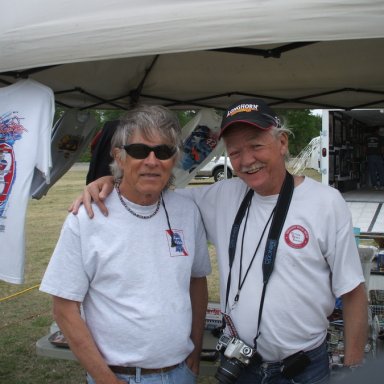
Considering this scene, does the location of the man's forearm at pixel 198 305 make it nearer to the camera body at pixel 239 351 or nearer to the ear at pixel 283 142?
the camera body at pixel 239 351

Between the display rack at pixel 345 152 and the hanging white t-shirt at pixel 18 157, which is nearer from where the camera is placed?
the hanging white t-shirt at pixel 18 157

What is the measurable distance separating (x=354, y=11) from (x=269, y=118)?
0.49 meters

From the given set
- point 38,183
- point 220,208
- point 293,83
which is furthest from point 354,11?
point 293,83

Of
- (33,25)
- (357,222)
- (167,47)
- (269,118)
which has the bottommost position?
(357,222)

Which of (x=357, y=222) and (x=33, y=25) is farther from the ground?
(x=33, y=25)

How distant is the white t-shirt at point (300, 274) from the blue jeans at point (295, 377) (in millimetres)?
42

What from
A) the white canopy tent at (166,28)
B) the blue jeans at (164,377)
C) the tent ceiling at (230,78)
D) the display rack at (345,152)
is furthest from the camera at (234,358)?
the display rack at (345,152)

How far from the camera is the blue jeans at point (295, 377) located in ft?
6.29

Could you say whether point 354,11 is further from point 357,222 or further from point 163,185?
point 357,222

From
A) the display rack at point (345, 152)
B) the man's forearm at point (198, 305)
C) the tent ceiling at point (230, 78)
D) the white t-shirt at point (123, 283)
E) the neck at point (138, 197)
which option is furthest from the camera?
the display rack at point (345, 152)

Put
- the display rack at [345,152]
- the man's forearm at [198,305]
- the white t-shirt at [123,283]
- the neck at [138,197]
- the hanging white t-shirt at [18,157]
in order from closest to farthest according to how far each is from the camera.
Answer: the white t-shirt at [123,283] < the neck at [138,197] < the man's forearm at [198,305] < the hanging white t-shirt at [18,157] < the display rack at [345,152]

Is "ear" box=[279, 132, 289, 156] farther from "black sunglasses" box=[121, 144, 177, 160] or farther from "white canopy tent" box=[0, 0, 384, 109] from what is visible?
"black sunglasses" box=[121, 144, 177, 160]

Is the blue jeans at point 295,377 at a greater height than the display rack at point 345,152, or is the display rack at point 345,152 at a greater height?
the display rack at point 345,152

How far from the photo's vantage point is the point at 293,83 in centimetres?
414
